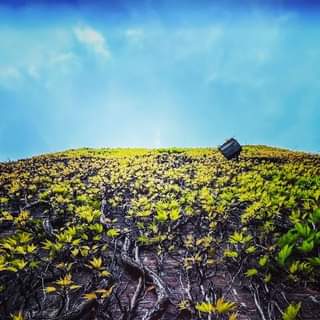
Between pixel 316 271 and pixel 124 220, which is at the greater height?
pixel 124 220

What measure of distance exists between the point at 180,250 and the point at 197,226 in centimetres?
60

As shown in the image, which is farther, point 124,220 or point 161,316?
point 124,220

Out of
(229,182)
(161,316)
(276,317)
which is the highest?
(229,182)

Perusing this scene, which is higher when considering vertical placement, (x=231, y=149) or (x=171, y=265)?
(x=231, y=149)

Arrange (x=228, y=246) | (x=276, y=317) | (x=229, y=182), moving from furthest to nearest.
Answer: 1. (x=229, y=182)
2. (x=228, y=246)
3. (x=276, y=317)

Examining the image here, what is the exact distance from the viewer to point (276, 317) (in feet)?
7.22

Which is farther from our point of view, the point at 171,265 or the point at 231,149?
the point at 231,149

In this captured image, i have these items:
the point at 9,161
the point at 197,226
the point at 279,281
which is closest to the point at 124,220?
the point at 197,226

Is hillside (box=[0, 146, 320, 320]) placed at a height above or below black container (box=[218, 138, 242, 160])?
below

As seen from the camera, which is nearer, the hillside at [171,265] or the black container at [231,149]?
the hillside at [171,265]

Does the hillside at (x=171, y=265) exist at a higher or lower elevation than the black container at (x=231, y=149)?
lower

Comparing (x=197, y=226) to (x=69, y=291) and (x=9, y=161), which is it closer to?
(x=69, y=291)

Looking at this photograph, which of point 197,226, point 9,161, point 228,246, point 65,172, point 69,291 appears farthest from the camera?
point 9,161

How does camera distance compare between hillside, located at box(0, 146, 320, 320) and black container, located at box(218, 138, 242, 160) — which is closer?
hillside, located at box(0, 146, 320, 320)
